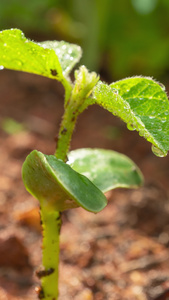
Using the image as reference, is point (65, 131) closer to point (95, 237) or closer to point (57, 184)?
point (57, 184)

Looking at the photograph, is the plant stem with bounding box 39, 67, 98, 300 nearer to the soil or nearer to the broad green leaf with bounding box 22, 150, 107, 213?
the broad green leaf with bounding box 22, 150, 107, 213

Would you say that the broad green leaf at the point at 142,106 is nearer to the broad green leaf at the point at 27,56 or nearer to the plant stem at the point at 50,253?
the broad green leaf at the point at 27,56

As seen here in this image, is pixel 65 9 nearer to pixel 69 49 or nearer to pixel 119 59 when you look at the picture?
pixel 119 59

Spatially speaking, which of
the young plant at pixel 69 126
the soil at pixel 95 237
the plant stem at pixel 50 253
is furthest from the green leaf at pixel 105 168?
the soil at pixel 95 237

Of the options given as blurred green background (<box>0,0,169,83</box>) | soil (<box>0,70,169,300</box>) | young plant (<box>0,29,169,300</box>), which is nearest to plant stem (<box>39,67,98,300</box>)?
young plant (<box>0,29,169,300</box>)

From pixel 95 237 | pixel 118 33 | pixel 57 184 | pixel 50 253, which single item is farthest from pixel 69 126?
pixel 118 33
